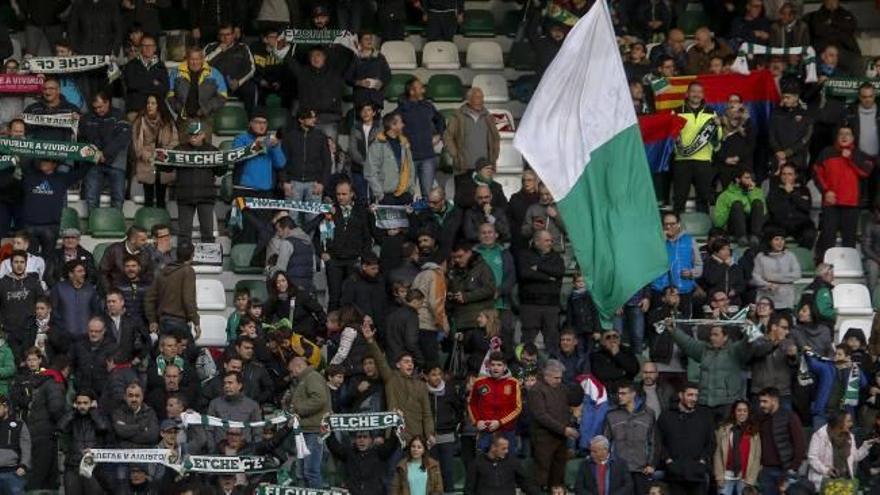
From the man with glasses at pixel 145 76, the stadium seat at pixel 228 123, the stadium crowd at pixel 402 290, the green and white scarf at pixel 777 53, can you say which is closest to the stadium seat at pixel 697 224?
the stadium crowd at pixel 402 290

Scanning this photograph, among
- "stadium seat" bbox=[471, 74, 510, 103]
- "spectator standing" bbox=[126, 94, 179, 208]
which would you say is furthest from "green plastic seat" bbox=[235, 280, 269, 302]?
"stadium seat" bbox=[471, 74, 510, 103]

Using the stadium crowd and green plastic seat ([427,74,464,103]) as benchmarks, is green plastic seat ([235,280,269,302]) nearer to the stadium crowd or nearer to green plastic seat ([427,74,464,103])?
the stadium crowd

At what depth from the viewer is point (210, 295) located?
1110 inches

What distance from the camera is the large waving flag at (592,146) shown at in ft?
66.9

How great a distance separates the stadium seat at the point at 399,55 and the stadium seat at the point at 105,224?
4.13m

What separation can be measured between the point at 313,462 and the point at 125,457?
1.74m

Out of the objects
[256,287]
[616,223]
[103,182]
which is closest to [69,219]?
[103,182]

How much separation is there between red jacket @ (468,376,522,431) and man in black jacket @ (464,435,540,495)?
28 cm

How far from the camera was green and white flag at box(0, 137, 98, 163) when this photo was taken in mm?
28016

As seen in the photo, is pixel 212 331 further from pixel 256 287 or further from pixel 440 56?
pixel 440 56

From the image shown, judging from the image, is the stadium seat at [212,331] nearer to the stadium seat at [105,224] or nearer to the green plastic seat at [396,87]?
the stadium seat at [105,224]

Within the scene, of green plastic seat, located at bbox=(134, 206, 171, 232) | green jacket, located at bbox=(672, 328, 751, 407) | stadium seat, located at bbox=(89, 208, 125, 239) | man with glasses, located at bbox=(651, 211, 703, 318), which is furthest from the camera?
green plastic seat, located at bbox=(134, 206, 171, 232)

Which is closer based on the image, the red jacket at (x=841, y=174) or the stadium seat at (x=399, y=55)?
the red jacket at (x=841, y=174)

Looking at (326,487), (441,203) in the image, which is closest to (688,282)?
(441,203)
